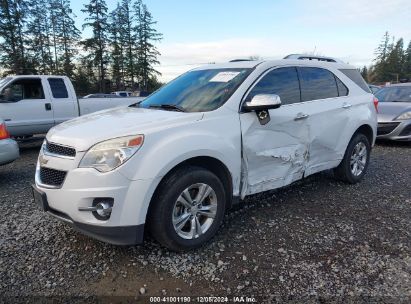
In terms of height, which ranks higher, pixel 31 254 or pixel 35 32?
pixel 35 32

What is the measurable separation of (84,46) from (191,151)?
4693cm

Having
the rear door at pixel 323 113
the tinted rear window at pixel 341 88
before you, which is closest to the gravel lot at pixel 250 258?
the rear door at pixel 323 113

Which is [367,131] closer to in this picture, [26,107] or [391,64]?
[26,107]

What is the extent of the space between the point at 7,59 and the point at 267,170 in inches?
1663

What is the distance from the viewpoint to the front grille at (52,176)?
309 centimetres

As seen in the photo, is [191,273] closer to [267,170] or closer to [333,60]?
[267,170]

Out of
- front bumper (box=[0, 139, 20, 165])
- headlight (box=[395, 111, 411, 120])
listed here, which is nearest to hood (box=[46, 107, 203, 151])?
front bumper (box=[0, 139, 20, 165])

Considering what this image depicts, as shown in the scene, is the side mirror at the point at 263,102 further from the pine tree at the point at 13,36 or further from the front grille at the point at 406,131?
the pine tree at the point at 13,36

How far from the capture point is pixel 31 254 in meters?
3.38

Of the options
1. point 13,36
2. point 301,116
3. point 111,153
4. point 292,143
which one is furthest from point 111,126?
point 13,36

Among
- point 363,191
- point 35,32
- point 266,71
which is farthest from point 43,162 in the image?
point 35,32

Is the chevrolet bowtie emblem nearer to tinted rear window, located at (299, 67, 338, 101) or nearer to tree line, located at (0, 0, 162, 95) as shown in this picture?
tinted rear window, located at (299, 67, 338, 101)

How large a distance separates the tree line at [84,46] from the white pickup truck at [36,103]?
3336 centimetres

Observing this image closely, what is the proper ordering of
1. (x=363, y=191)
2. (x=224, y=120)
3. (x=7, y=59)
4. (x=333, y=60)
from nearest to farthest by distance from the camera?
1. (x=224, y=120)
2. (x=363, y=191)
3. (x=333, y=60)
4. (x=7, y=59)
